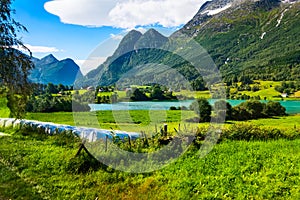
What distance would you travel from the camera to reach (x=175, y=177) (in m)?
7.68

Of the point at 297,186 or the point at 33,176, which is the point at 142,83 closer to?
the point at 33,176

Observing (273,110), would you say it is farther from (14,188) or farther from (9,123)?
(14,188)

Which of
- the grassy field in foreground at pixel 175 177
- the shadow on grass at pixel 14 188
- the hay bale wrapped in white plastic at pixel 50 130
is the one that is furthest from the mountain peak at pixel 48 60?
A: the shadow on grass at pixel 14 188

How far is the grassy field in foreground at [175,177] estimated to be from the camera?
680cm

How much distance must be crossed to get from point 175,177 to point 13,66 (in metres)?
9.00

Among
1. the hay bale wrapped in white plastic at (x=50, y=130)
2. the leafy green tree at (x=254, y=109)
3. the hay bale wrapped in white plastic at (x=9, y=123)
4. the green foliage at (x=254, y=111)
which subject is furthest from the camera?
the leafy green tree at (x=254, y=109)

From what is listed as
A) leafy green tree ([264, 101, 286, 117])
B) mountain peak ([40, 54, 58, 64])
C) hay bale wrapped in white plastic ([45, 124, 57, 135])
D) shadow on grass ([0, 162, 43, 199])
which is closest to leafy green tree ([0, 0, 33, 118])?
hay bale wrapped in white plastic ([45, 124, 57, 135])

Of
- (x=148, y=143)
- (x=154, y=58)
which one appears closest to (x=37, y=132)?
(x=148, y=143)

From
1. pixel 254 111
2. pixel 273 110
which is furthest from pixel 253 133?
pixel 273 110

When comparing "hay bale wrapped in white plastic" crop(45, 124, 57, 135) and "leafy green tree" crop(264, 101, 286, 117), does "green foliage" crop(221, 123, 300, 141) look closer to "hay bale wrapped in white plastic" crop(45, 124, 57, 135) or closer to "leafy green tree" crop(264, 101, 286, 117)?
"hay bale wrapped in white plastic" crop(45, 124, 57, 135)

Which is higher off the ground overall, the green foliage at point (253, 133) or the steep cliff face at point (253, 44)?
the steep cliff face at point (253, 44)

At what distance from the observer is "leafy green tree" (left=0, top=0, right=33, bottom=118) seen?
41.1 ft

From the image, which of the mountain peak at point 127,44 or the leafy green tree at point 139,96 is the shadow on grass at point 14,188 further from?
the leafy green tree at point 139,96

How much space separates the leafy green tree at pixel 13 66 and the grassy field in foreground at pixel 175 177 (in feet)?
12.9
